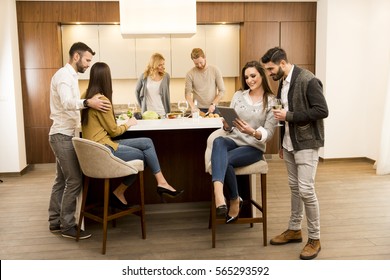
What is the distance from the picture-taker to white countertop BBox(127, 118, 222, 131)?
3702mm

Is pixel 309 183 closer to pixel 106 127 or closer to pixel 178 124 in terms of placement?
pixel 178 124

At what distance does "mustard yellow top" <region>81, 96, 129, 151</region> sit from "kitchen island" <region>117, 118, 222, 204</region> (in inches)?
21.6

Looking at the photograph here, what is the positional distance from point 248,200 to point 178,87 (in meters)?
4.05

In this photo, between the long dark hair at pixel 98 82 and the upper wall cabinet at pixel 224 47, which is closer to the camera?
the long dark hair at pixel 98 82

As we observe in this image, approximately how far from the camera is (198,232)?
3.91 metres

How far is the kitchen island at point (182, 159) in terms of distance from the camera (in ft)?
13.7

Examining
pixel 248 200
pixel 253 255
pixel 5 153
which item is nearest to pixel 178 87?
pixel 5 153

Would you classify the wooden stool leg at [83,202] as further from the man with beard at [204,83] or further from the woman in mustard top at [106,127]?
the man with beard at [204,83]

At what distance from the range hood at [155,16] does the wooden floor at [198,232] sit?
1.74 meters

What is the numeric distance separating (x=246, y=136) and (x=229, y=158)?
246mm

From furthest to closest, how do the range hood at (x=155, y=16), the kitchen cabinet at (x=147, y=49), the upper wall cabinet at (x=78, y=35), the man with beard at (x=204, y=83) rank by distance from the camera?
the kitchen cabinet at (x=147, y=49) < the upper wall cabinet at (x=78, y=35) < the man with beard at (x=204, y=83) < the range hood at (x=155, y=16)

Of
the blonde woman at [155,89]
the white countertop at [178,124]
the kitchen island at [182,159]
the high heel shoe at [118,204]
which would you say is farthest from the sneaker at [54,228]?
the blonde woman at [155,89]

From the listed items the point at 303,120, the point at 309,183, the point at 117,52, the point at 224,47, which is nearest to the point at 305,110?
the point at 303,120

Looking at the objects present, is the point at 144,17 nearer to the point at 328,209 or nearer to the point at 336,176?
the point at 328,209
